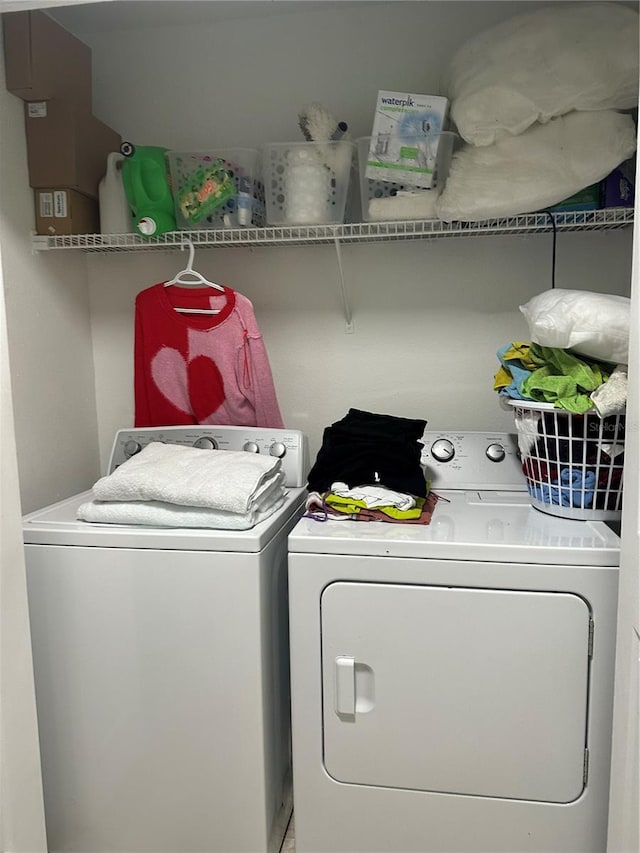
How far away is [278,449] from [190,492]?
1.43 ft

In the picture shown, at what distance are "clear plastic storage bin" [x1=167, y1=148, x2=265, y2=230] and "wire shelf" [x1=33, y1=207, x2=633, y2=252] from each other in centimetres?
4

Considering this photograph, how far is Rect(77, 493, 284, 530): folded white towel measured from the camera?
5.18 ft

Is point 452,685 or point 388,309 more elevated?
point 388,309

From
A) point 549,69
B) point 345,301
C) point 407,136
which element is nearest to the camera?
point 549,69

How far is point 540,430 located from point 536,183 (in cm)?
65

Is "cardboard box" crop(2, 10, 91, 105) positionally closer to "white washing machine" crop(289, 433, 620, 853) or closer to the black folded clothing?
the black folded clothing

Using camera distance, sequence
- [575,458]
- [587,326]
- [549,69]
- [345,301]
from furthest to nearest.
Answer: [345,301] < [549,69] < [575,458] < [587,326]

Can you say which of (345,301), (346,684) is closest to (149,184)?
(345,301)

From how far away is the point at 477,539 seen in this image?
147 cm

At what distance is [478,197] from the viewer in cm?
174

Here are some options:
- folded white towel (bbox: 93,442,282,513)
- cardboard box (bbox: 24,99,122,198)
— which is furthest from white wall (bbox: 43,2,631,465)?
folded white towel (bbox: 93,442,282,513)

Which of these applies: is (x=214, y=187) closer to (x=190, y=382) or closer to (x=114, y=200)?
(x=114, y=200)

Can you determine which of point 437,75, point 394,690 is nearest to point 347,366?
point 437,75

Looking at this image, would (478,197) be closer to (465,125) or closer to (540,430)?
(465,125)
